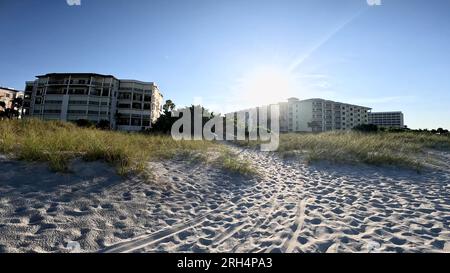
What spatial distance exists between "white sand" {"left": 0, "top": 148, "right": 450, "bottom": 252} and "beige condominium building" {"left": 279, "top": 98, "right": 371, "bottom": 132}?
8490 centimetres

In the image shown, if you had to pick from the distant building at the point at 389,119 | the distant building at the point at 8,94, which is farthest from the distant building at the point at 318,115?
the distant building at the point at 8,94

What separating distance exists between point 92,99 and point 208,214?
65231 mm

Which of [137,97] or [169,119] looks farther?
[137,97]

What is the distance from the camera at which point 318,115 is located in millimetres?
89312

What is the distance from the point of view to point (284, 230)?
3408 mm

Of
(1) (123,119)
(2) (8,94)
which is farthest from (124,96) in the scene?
(2) (8,94)

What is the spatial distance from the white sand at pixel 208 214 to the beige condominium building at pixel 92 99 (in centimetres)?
5625

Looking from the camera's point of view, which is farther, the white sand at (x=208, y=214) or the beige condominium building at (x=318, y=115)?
the beige condominium building at (x=318, y=115)

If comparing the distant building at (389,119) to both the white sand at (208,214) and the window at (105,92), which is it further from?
the white sand at (208,214)

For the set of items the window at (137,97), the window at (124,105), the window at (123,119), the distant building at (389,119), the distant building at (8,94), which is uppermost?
the distant building at (389,119)

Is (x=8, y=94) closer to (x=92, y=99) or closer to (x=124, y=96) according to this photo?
(x=92, y=99)

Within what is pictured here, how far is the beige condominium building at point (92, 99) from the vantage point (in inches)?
2238

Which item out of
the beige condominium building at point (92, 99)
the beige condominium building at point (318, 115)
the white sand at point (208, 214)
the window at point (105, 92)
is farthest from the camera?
the beige condominium building at point (318, 115)
